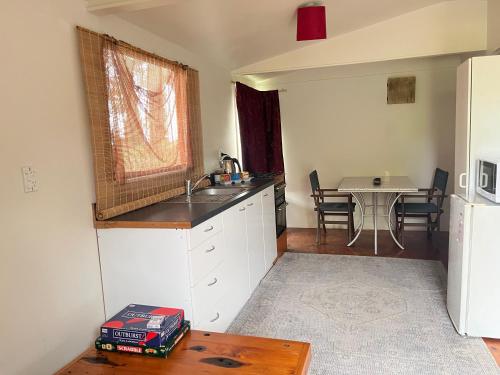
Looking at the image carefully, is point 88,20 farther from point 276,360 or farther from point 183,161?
point 276,360

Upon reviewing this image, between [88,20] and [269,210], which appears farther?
[269,210]

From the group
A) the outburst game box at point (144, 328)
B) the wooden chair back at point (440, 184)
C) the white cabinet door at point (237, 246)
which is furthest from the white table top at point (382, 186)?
the outburst game box at point (144, 328)

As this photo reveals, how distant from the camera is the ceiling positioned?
260 centimetres

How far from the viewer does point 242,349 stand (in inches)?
55.0

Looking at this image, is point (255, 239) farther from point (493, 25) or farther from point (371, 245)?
point (493, 25)

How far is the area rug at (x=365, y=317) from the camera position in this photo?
2.20m

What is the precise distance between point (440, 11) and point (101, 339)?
13.2 feet

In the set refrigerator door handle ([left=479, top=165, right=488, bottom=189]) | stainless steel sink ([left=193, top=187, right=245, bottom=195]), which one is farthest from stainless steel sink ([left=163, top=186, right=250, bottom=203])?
Answer: refrigerator door handle ([left=479, top=165, right=488, bottom=189])

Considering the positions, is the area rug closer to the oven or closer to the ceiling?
the oven

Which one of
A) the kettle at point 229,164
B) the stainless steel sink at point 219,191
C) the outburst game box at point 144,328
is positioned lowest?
the outburst game box at point 144,328

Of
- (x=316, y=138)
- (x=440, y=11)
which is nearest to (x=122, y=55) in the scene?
(x=440, y=11)

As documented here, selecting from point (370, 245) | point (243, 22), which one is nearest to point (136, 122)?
point (243, 22)

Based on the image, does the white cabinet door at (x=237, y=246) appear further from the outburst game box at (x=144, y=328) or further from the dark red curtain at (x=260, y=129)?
the dark red curtain at (x=260, y=129)

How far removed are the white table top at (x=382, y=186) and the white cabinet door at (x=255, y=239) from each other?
1224 millimetres
